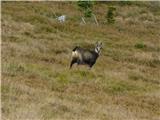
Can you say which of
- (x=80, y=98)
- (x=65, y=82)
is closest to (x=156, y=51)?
(x=65, y=82)

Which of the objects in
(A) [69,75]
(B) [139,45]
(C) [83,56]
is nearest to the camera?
(A) [69,75]

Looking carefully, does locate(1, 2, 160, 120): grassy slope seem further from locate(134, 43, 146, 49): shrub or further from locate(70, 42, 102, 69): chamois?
locate(70, 42, 102, 69): chamois

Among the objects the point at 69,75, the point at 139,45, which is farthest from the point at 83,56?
the point at 139,45

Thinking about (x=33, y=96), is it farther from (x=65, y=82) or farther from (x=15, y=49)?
(x=15, y=49)

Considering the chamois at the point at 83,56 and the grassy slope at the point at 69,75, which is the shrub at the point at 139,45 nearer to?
the grassy slope at the point at 69,75

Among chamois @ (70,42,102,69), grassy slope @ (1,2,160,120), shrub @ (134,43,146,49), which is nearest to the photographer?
grassy slope @ (1,2,160,120)

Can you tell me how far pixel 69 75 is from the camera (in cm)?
2178

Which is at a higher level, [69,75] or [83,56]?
[69,75]

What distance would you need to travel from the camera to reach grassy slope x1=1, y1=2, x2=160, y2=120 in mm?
14039

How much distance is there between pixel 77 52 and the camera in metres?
25.1

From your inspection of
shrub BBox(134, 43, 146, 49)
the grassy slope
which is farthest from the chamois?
shrub BBox(134, 43, 146, 49)

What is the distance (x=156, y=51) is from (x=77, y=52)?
56.1 feet

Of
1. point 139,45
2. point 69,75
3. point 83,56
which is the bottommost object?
point 139,45

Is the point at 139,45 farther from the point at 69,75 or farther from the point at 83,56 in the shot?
the point at 69,75
